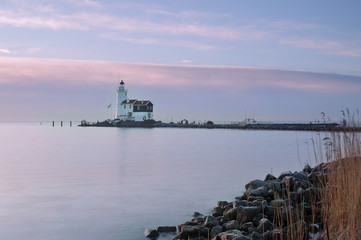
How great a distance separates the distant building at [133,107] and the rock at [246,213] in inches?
2846

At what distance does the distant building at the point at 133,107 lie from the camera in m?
79.9

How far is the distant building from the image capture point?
79.9 metres

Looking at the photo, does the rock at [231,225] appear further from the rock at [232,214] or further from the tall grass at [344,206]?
the tall grass at [344,206]

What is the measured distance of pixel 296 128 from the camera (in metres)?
67.9

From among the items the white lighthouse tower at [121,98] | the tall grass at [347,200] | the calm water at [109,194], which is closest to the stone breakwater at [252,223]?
the tall grass at [347,200]

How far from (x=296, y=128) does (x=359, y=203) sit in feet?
212

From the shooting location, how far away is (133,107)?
8044 cm

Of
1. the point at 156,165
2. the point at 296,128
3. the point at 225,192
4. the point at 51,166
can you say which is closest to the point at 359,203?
the point at 225,192

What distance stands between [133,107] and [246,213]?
7410 cm

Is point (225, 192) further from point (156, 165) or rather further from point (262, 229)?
point (156, 165)

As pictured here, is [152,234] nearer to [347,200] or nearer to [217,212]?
[217,212]

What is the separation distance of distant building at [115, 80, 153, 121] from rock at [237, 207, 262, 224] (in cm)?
7228

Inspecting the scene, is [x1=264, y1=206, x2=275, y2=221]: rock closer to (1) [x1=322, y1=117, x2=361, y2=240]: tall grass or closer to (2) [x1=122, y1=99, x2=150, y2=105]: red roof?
(1) [x1=322, y1=117, x2=361, y2=240]: tall grass

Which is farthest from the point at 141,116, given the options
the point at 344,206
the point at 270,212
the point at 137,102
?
the point at 344,206
